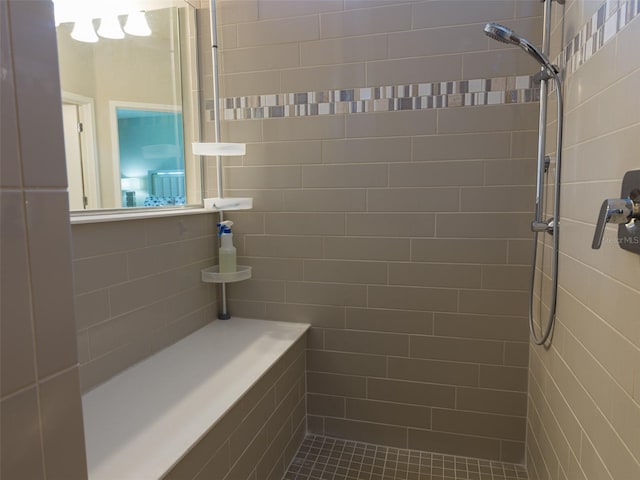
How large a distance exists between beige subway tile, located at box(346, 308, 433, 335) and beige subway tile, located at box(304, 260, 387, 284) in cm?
15

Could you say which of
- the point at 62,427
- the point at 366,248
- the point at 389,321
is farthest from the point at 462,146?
the point at 62,427

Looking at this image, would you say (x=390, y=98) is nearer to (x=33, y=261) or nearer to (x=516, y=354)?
(x=516, y=354)

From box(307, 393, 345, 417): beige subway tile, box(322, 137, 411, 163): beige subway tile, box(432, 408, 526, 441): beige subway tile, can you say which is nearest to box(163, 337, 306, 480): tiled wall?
box(307, 393, 345, 417): beige subway tile

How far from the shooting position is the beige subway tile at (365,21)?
72.4 inches

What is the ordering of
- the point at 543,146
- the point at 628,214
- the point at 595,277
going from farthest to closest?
the point at 543,146 → the point at 595,277 → the point at 628,214

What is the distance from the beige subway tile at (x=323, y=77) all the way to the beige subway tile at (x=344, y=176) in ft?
0.54

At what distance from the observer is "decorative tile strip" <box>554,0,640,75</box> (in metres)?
0.97

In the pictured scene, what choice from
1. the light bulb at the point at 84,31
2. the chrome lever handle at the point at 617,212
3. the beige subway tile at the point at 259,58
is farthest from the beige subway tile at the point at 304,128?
the chrome lever handle at the point at 617,212

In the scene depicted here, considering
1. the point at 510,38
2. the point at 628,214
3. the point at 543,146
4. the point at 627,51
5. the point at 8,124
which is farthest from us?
the point at 543,146

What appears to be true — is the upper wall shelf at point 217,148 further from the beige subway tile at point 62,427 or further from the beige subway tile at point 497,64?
the beige subway tile at point 62,427

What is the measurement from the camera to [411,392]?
201cm

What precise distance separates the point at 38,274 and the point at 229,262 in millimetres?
1588

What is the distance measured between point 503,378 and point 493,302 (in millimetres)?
351

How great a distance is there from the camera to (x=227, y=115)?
2111 mm
